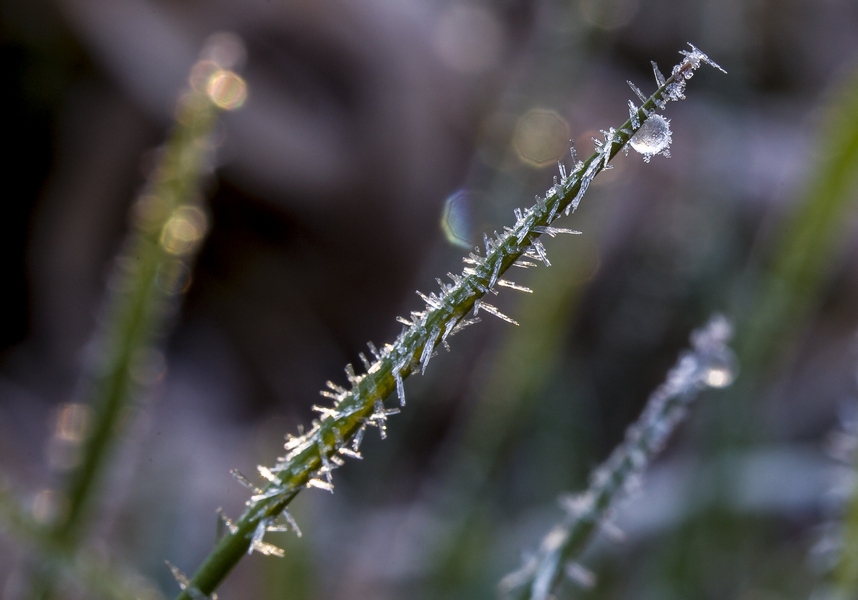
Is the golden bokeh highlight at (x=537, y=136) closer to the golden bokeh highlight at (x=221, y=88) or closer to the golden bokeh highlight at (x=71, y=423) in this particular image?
the golden bokeh highlight at (x=221, y=88)

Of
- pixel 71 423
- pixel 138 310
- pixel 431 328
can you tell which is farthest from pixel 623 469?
pixel 71 423

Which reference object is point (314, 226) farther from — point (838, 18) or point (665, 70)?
point (838, 18)

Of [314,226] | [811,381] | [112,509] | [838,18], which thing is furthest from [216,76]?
[838,18]

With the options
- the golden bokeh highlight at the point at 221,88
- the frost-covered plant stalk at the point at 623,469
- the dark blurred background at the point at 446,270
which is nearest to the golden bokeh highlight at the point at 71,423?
the dark blurred background at the point at 446,270

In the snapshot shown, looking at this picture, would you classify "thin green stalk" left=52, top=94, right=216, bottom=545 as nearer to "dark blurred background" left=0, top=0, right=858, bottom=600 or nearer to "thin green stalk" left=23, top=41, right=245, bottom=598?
"thin green stalk" left=23, top=41, right=245, bottom=598

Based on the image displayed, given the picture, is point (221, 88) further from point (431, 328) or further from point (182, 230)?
point (431, 328)
